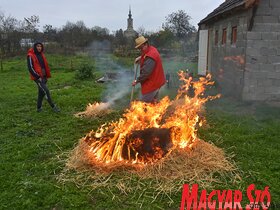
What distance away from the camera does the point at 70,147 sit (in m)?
6.18

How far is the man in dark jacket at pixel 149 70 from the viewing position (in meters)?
6.35

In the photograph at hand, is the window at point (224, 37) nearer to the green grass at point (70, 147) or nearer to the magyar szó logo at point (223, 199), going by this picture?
the green grass at point (70, 147)

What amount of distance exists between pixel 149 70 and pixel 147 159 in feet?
6.96

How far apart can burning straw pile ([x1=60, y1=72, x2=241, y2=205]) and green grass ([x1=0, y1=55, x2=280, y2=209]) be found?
170 millimetres

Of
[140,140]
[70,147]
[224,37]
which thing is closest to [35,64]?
[70,147]

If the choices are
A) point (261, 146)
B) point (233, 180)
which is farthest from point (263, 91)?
point (233, 180)

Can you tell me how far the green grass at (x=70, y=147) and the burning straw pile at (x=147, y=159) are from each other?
0.56 ft

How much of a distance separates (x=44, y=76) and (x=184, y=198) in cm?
617

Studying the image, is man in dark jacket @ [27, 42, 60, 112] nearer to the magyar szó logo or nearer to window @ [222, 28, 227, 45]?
the magyar szó logo

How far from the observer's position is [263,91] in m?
9.48

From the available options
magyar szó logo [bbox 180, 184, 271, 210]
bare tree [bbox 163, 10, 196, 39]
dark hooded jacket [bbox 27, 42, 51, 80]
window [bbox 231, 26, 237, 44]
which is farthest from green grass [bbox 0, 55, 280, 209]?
bare tree [bbox 163, 10, 196, 39]

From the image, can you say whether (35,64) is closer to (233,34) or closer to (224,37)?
(233,34)

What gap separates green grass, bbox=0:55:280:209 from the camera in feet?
13.9

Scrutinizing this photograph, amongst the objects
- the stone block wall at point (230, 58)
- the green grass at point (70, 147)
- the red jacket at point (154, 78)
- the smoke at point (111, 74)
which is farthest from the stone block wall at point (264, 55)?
the smoke at point (111, 74)
